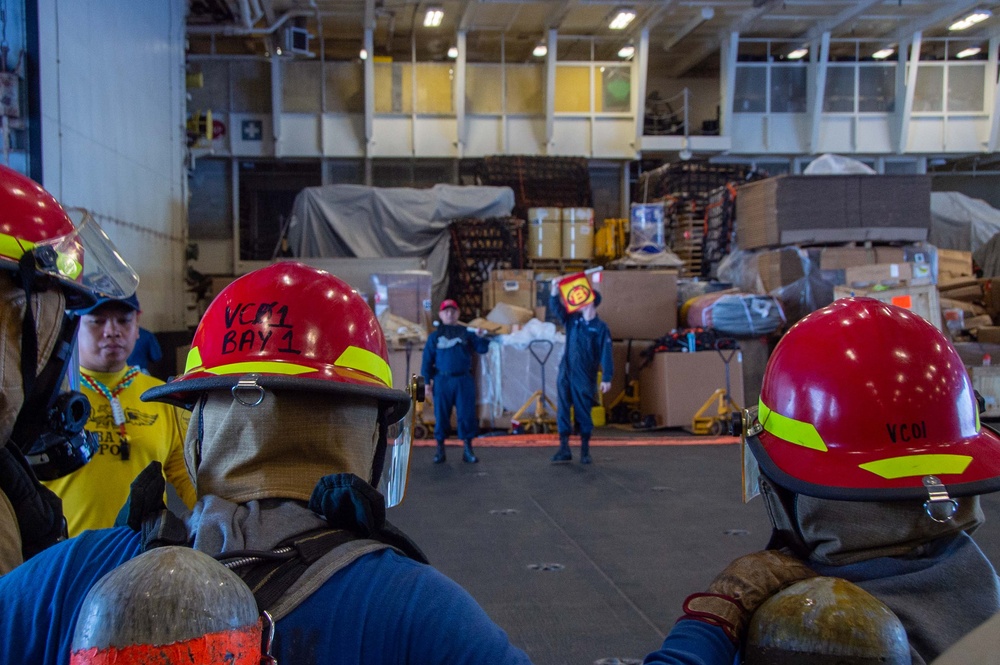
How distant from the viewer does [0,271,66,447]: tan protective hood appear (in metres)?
1.61

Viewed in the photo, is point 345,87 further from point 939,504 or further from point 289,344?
point 939,504

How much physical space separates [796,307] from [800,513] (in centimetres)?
1194

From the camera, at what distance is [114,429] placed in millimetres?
3102

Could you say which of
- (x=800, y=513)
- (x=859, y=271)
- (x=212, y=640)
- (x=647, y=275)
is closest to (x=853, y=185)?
(x=859, y=271)

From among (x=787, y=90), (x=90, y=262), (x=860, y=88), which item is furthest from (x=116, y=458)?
(x=860, y=88)

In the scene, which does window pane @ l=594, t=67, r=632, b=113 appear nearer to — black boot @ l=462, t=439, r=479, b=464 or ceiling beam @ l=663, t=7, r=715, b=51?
ceiling beam @ l=663, t=7, r=715, b=51

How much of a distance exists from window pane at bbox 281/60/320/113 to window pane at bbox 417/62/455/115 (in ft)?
8.00

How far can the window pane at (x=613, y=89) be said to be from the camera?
19.4 metres

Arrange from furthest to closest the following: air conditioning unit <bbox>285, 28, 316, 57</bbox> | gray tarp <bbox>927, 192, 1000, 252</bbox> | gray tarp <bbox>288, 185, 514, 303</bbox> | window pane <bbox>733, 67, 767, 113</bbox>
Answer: window pane <bbox>733, 67, 767, 113</bbox> < gray tarp <bbox>927, 192, 1000, 252</bbox> < air conditioning unit <bbox>285, 28, 316, 57</bbox> < gray tarp <bbox>288, 185, 514, 303</bbox>

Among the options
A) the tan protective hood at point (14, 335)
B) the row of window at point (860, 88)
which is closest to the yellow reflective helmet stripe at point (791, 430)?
the tan protective hood at point (14, 335)

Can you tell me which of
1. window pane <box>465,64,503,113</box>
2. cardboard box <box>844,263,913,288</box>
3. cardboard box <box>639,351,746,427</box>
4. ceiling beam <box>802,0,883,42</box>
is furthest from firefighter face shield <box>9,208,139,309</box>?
ceiling beam <box>802,0,883,42</box>

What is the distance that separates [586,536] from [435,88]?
51.1 ft

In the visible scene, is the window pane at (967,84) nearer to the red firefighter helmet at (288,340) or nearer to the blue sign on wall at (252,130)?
the blue sign on wall at (252,130)

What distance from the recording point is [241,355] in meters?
1.35
